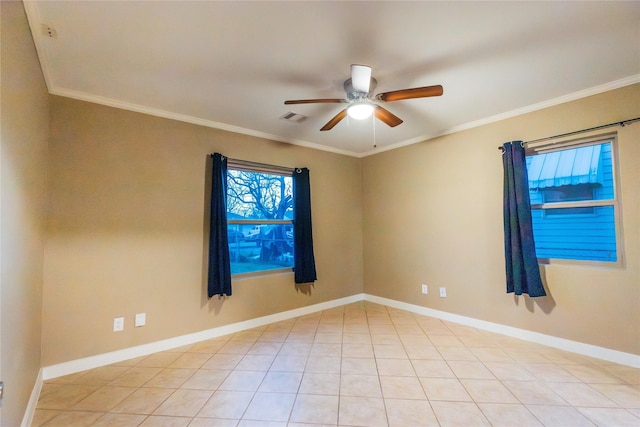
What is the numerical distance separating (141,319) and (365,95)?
9.53 ft

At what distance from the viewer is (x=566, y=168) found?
2887mm

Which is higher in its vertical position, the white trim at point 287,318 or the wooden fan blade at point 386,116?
the wooden fan blade at point 386,116

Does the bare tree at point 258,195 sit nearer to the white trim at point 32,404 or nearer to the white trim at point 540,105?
the white trim at point 540,105

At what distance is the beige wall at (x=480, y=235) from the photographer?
2.46 metres

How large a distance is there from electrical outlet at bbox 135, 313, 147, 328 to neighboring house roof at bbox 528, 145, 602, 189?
417cm

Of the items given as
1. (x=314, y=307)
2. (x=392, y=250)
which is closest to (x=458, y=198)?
Result: (x=392, y=250)

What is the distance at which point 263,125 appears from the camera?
11.1ft

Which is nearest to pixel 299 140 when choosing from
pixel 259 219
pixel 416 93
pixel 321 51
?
pixel 259 219

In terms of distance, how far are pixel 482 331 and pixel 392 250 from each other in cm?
151

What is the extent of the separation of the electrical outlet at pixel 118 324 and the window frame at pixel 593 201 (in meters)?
4.14

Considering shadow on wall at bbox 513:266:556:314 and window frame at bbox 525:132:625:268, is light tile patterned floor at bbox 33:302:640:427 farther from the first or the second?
window frame at bbox 525:132:625:268

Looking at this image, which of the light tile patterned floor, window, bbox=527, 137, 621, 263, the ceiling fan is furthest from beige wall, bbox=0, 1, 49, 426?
window, bbox=527, 137, 621, 263

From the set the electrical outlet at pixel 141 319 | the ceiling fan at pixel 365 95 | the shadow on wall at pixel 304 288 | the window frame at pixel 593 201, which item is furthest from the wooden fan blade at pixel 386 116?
the electrical outlet at pixel 141 319

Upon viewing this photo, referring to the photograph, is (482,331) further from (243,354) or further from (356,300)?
(243,354)
